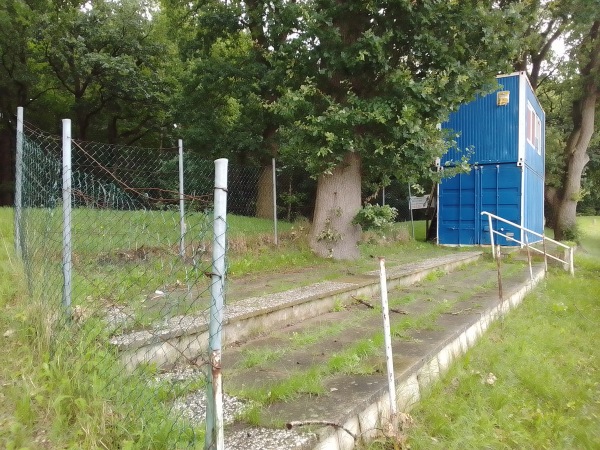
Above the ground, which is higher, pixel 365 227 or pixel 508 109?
pixel 508 109

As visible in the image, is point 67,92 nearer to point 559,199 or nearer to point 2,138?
point 2,138

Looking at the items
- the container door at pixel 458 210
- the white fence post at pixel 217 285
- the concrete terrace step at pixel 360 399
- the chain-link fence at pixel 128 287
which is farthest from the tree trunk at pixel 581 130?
the white fence post at pixel 217 285

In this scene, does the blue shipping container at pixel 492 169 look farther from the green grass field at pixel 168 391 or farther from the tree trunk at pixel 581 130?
the green grass field at pixel 168 391

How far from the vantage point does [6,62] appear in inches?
687

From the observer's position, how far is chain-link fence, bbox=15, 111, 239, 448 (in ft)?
7.69

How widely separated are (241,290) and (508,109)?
1045 cm

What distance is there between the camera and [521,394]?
3.80 meters

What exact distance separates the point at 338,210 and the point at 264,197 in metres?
1.79

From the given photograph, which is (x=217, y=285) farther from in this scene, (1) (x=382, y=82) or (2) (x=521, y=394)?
(1) (x=382, y=82)

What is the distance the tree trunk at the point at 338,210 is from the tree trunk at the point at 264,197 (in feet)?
3.87

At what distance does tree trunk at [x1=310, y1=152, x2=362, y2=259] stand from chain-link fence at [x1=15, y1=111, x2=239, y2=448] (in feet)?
11.4

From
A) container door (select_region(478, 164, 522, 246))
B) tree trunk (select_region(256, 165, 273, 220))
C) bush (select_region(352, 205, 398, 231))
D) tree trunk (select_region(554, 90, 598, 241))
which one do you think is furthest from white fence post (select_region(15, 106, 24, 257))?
tree trunk (select_region(554, 90, 598, 241))

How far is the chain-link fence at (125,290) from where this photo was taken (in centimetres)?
234

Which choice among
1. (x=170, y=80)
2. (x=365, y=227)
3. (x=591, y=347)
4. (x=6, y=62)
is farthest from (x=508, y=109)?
(x=6, y=62)
